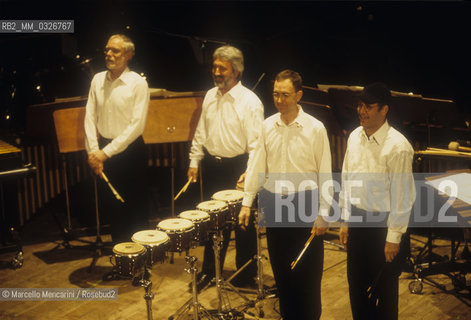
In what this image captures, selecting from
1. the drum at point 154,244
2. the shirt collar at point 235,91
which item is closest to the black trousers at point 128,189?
the shirt collar at point 235,91

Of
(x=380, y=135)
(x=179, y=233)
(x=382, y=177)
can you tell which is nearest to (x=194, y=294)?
(x=179, y=233)

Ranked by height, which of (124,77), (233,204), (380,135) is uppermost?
(124,77)

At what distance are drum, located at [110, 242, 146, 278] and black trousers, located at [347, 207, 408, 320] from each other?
48.4 inches

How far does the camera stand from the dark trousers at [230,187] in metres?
4.62

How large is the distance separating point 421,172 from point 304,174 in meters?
2.19

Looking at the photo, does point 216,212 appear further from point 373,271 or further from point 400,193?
point 400,193

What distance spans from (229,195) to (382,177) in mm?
1360

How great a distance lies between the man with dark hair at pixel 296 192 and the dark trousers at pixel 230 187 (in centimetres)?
102

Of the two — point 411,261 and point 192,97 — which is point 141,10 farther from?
point 411,261

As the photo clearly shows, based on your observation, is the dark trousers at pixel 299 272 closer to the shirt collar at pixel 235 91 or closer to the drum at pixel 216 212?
the drum at pixel 216 212

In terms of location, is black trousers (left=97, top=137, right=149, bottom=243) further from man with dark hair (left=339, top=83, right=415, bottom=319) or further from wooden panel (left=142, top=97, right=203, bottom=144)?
man with dark hair (left=339, top=83, right=415, bottom=319)

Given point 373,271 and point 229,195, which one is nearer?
point 373,271

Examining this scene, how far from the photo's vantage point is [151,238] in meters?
3.59

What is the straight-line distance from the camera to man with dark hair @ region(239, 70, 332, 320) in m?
3.51
